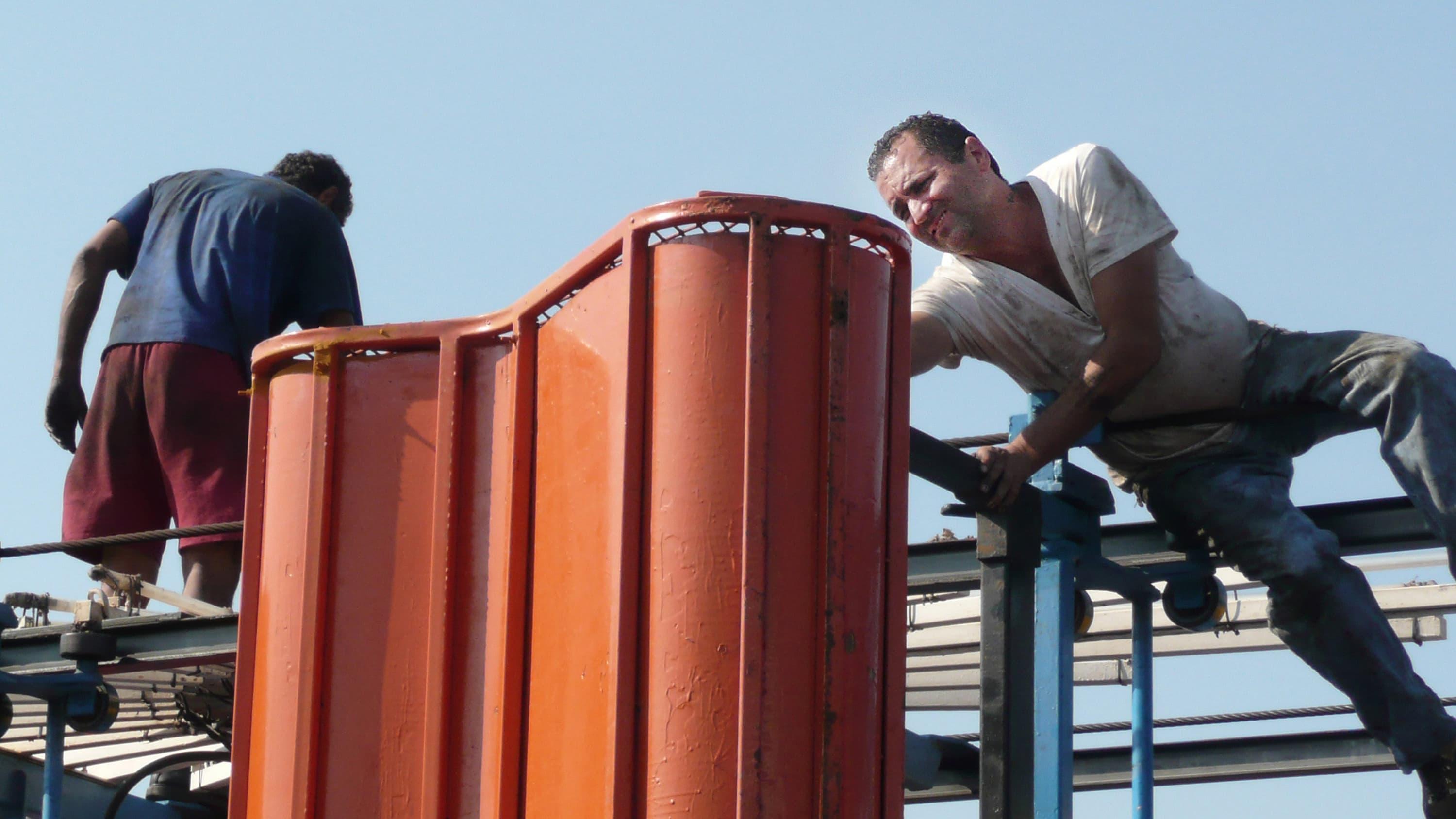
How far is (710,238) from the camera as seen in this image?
498cm

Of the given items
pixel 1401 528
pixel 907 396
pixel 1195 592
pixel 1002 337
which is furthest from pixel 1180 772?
pixel 907 396

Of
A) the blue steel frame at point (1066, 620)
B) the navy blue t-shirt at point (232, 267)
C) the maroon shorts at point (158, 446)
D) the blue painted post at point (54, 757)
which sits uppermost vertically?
the navy blue t-shirt at point (232, 267)

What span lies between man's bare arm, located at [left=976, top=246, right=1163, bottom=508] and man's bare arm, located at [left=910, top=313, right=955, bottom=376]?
48 centimetres

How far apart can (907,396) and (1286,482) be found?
8.40ft

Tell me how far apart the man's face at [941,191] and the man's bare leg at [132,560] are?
3493 millimetres

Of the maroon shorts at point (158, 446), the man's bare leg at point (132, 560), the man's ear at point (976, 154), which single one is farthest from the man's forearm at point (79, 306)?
the man's ear at point (976, 154)

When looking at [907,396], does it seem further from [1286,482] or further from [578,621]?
[1286,482]

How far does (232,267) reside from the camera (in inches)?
332

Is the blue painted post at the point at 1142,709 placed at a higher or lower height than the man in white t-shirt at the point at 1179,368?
lower

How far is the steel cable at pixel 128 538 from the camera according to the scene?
7.30m

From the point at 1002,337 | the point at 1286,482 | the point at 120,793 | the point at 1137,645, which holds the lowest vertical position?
the point at 120,793

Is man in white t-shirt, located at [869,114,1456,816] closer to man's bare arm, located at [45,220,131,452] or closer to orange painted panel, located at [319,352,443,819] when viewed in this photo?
orange painted panel, located at [319,352,443,819]

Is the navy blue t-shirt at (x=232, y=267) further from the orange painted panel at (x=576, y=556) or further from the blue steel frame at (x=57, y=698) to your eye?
the orange painted panel at (x=576, y=556)

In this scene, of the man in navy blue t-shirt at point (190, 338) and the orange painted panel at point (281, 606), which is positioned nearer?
the orange painted panel at point (281, 606)
